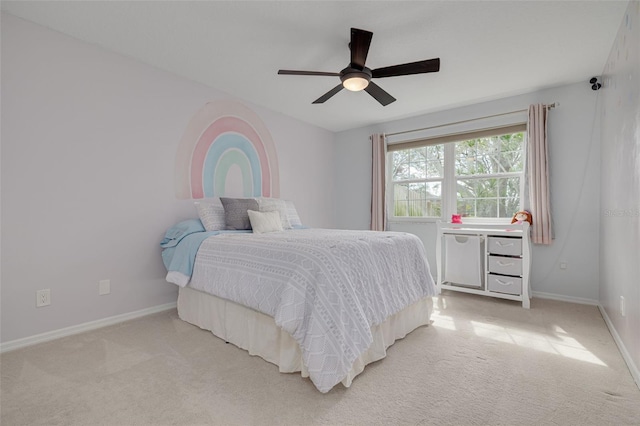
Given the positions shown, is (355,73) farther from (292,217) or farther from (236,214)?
(292,217)

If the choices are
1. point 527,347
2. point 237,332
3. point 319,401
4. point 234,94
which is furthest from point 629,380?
point 234,94

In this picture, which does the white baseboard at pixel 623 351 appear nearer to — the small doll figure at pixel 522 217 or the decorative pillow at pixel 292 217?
the small doll figure at pixel 522 217

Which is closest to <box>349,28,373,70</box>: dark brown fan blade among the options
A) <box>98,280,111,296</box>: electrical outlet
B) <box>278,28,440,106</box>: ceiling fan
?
<box>278,28,440,106</box>: ceiling fan

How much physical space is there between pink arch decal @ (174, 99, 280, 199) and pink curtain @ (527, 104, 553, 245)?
312 cm

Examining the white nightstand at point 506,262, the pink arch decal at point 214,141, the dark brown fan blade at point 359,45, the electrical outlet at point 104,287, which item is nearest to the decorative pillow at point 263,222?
the pink arch decal at point 214,141

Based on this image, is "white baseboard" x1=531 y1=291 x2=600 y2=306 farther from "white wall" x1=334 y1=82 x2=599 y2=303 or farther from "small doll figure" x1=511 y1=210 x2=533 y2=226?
"small doll figure" x1=511 y1=210 x2=533 y2=226

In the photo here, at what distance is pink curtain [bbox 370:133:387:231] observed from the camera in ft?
15.0

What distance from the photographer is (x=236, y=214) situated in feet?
9.79

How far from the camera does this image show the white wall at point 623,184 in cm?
178

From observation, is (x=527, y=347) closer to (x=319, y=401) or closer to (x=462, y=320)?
(x=462, y=320)

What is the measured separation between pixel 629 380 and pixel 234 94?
4065 mm

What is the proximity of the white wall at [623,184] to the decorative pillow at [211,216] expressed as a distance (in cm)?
307

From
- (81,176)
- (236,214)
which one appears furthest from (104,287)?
(236,214)

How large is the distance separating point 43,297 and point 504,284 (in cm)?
412
